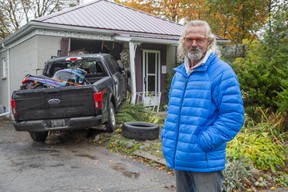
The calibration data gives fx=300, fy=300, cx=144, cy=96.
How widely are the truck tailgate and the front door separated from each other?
5886mm

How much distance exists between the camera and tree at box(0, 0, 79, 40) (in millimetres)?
24712

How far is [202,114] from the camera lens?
2266mm

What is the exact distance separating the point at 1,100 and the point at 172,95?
1508cm

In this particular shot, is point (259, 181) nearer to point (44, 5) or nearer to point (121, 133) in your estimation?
point (121, 133)

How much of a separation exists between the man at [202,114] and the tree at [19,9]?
2523 cm

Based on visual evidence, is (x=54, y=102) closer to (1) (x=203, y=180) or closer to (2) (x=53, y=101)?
(2) (x=53, y=101)

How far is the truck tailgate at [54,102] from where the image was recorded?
6.23m

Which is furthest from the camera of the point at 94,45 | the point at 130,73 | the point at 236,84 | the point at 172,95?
the point at 94,45

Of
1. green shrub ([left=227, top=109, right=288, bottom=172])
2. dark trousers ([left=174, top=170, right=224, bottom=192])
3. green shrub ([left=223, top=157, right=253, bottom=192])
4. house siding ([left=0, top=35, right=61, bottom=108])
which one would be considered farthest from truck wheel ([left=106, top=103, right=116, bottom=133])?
dark trousers ([left=174, top=170, right=224, bottom=192])

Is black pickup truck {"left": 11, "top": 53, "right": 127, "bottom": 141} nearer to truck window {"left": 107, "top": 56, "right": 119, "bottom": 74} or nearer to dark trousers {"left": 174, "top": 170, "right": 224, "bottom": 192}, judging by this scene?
truck window {"left": 107, "top": 56, "right": 119, "bottom": 74}

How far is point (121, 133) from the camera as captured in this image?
7.12m

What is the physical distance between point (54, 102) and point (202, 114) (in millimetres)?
Answer: 4664

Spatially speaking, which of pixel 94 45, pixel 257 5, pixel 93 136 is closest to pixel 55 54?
pixel 94 45

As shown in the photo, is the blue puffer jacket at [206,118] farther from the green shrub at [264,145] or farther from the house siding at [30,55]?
the house siding at [30,55]
